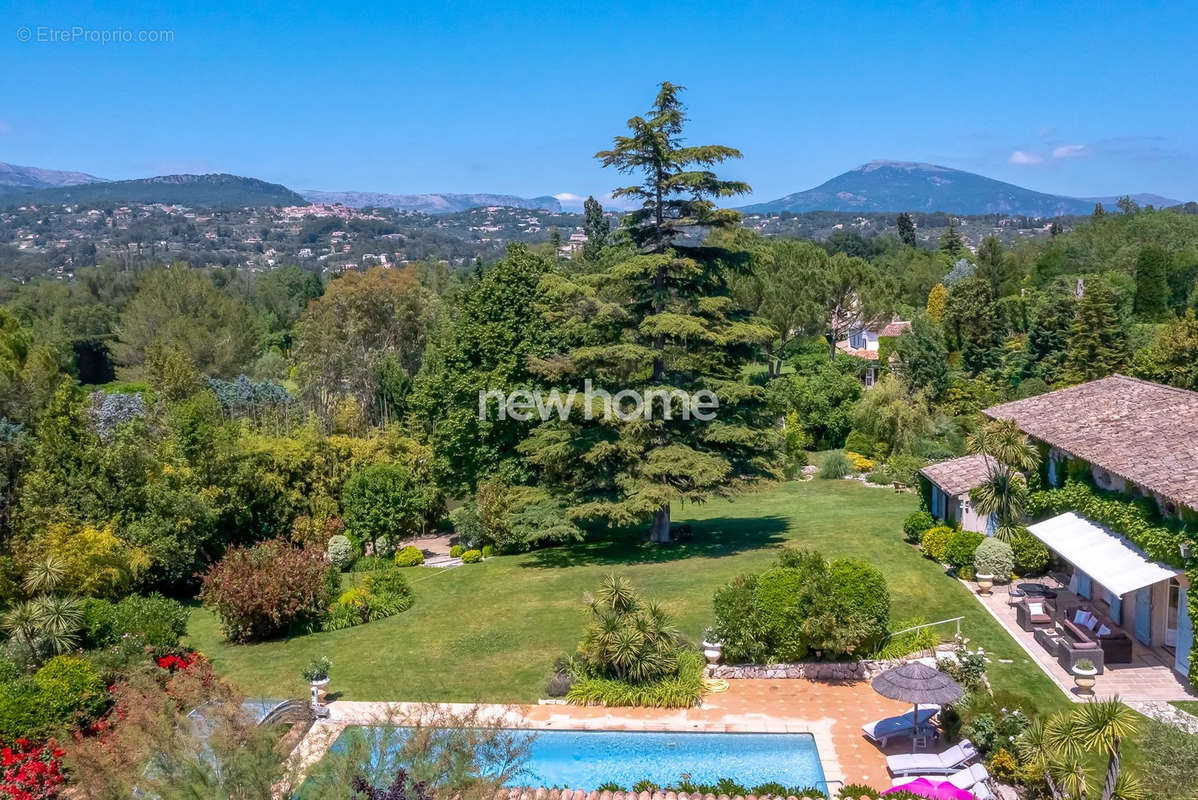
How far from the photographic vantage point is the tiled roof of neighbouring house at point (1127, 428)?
17391mm

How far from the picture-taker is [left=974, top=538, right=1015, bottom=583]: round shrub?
74.8ft

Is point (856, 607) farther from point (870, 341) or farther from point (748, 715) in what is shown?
point (870, 341)

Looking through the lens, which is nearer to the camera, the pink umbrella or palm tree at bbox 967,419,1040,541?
the pink umbrella

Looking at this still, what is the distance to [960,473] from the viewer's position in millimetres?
26641

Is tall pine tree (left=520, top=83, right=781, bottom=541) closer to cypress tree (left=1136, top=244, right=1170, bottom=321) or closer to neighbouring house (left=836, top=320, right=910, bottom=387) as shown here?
neighbouring house (left=836, top=320, right=910, bottom=387)

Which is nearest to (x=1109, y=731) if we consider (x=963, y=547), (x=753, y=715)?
(x=753, y=715)

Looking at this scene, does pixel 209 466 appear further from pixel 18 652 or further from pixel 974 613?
pixel 974 613

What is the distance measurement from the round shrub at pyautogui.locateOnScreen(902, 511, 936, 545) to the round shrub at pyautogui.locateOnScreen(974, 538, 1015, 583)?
11.6 feet

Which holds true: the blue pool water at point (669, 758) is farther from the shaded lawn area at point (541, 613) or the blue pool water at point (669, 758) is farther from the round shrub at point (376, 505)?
the round shrub at point (376, 505)

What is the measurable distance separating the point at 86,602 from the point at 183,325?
4487 centimetres

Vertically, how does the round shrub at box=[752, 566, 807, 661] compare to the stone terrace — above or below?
above

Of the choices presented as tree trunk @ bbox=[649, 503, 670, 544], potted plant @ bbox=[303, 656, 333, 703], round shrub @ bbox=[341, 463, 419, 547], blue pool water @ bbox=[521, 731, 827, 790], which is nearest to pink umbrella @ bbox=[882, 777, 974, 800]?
blue pool water @ bbox=[521, 731, 827, 790]

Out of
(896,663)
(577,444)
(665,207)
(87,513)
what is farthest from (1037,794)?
(87,513)

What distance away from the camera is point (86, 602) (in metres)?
21.1
